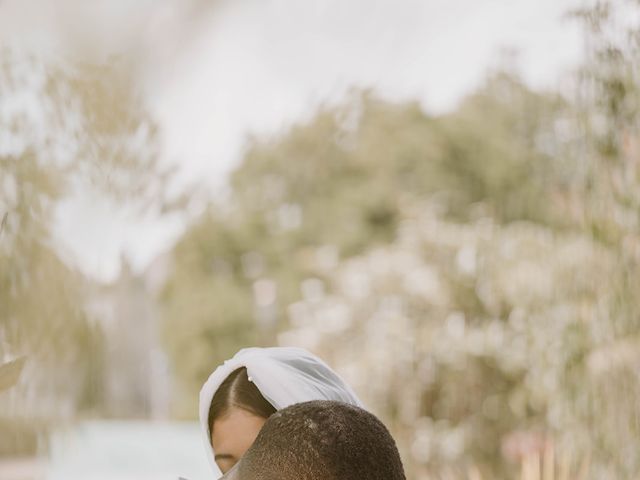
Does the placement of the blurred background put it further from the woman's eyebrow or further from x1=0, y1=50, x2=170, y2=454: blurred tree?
the woman's eyebrow

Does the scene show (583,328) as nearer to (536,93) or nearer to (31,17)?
(31,17)

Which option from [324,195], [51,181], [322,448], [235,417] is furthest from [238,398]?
[324,195]

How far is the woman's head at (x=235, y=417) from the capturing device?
30.2 inches

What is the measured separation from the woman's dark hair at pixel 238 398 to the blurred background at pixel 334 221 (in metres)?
0.13

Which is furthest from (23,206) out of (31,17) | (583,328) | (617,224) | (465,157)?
(465,157)

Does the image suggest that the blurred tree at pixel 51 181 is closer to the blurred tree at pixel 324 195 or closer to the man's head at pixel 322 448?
the man's head at pixel 322 448

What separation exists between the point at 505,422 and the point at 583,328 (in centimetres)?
225

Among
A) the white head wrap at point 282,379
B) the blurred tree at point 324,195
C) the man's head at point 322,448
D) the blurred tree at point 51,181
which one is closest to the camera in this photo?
the man's head at point 322,448

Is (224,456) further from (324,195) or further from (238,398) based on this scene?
(324,195)

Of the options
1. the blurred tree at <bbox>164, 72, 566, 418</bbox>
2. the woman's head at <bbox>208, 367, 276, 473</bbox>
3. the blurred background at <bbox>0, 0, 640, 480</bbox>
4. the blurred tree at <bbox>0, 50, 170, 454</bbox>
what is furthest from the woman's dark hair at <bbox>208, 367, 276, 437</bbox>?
the blurred tree at <bbox>164, 72, 566, 418</bbox>

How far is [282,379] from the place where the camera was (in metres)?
0.76

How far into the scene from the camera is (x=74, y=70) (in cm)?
119

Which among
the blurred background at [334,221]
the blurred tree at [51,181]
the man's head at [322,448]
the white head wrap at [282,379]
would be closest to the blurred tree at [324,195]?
the blurred background at [334,221]

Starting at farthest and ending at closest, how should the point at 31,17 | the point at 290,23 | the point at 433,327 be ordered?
1. the point at 290,23
2. the point at 433,327
3. the point at 31,17
